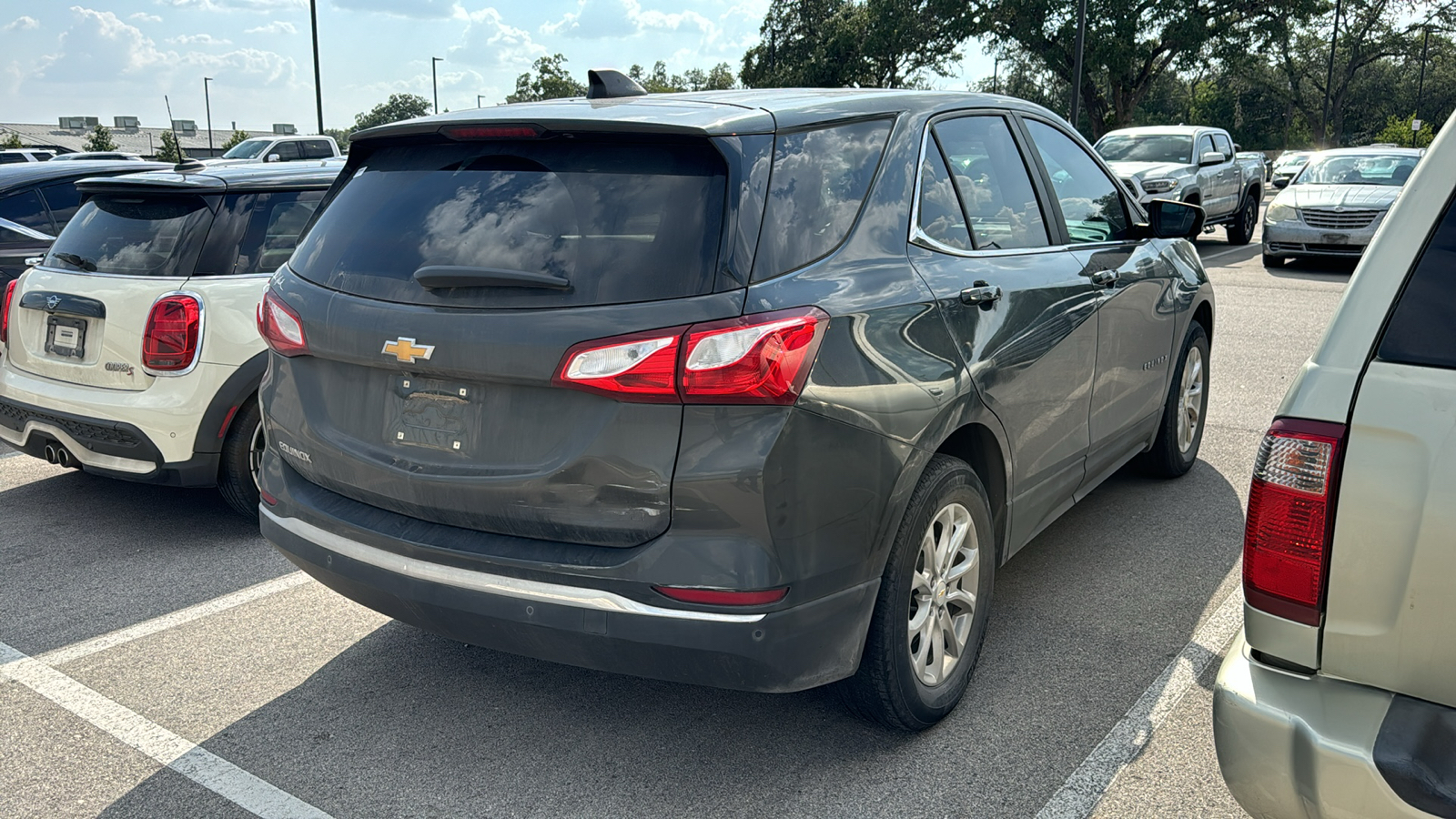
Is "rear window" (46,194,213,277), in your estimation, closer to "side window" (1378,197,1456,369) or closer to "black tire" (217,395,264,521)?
"black tire" (217,395,264,521)

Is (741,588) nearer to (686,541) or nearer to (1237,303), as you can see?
(686,541)

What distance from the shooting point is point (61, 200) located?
819 centimetres

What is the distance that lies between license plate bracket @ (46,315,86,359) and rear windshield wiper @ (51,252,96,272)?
264 mm

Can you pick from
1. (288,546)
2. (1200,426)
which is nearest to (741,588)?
(288,546)

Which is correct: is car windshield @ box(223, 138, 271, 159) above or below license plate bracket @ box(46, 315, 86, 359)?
above

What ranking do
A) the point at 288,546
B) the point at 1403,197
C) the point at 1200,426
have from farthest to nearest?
1. the point at 1200,426
2. the point at 288,546
3. the point at 1403,197

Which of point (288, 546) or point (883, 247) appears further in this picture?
point (288, 546)

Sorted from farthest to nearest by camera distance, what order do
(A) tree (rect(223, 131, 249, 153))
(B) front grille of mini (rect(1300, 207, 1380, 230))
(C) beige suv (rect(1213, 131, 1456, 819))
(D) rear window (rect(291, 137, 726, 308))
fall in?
1. (A) tree (rect(223, 131, 249, 153))
2. (B) front grille of mini (rect(1300, 207, 1380, 230))
3. (D) rear window (rect(291, 137, 726, 308))
4. (C) beige suv (rect(1213, 131, 1456, 819))

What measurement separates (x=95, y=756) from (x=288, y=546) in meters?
0.78

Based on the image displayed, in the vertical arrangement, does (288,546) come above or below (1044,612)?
above

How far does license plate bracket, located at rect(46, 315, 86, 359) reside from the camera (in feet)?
16.7

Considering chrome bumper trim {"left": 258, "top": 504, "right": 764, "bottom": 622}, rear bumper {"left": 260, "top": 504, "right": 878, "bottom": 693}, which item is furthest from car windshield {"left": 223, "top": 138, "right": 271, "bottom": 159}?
rear bumper {"left": 260, "top": 504, "right": 878, "bottom": 693}

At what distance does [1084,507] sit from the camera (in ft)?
17.3

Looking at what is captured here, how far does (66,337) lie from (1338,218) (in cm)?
1413
